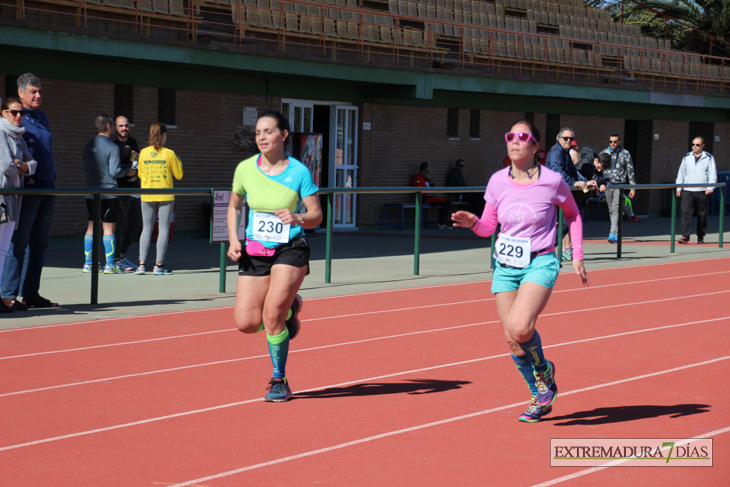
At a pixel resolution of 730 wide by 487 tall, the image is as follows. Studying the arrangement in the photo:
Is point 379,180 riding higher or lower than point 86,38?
lower

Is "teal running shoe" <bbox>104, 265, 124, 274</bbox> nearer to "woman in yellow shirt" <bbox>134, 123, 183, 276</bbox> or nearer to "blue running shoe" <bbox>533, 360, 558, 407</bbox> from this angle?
"woman in yellow shirt" <bbox>134, 123, 183, 276</bbox>

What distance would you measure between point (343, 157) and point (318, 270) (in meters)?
10.0

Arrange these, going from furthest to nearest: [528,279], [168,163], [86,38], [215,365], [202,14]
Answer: [202,14] < [86,38] < [168,163] < [215,365] < [528,279]

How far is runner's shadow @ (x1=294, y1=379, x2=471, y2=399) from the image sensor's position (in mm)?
6551

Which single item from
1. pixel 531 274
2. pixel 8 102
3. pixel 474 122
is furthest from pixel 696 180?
pixel 531 274

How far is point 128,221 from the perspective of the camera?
41.9ft

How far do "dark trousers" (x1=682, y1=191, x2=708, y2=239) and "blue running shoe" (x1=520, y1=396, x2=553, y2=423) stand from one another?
14234 mm

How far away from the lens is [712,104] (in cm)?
3334

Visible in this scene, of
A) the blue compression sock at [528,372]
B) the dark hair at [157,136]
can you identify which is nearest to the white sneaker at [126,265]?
the dark hair at [157,136]

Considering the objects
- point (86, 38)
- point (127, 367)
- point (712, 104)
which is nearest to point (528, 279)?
point (127, 367)

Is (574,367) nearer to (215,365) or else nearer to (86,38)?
(215,365)

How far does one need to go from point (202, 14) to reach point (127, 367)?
15468 mm

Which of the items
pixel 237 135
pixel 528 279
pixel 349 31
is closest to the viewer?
pixel 528 279

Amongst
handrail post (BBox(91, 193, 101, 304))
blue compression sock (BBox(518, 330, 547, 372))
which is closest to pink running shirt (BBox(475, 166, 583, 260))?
blue compression sock (BBox(518, 330, 547, 372))
